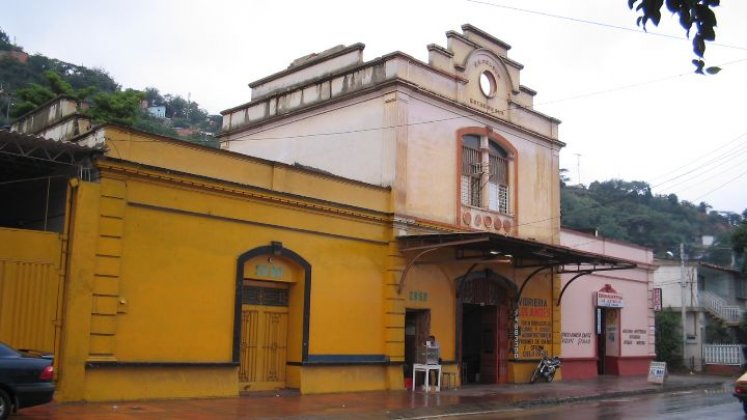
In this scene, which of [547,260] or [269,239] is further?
[547,260]

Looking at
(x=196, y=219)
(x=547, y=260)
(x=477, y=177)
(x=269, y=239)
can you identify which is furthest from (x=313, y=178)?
(x=547, y=260)

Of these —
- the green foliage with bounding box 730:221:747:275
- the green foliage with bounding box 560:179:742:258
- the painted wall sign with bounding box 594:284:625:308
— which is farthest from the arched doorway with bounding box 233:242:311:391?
the green foliage with bounding box 560:179:742:258

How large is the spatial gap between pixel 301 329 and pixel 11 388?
8.25 m

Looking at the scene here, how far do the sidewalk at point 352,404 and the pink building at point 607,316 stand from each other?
12.5 ft

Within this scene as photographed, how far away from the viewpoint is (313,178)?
19188 millimetres

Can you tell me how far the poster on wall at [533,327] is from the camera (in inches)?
987

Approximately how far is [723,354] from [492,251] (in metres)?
20.9

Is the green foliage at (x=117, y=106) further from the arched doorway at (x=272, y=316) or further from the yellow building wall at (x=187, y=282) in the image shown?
the arched doorway at (x=272, y=316)

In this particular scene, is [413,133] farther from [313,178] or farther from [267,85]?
[267,85]

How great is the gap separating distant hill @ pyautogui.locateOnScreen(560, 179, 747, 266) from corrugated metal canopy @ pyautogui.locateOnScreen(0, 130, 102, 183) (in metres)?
54.3

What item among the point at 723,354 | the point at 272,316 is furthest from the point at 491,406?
the point at 723,354

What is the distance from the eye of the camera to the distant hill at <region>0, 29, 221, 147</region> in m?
34.5

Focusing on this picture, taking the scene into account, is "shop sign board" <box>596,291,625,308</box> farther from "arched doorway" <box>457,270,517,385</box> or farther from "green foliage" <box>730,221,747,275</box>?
"green foliage" <box>730,221,747,275</box>

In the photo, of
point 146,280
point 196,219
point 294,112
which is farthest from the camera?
point 294,112
